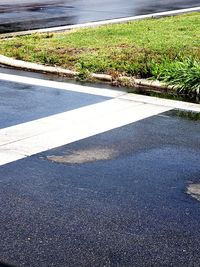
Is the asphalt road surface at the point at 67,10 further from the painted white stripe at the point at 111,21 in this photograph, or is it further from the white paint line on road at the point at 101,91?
the white paint line on road at the point at 101,91

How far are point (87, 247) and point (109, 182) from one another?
4.51 feet

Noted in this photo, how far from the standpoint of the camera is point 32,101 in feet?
30.2

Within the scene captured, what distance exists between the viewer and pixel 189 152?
699cm

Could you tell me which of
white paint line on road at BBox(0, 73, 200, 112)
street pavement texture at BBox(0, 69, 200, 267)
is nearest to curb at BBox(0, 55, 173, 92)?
white paint line on road at BBox(0, 73, 200, 112)

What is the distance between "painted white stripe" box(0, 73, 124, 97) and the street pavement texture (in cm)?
51

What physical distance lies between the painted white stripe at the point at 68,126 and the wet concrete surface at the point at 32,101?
0.70 feet

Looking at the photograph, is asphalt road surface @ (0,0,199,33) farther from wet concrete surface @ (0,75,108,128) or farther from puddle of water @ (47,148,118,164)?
puddle of water @ (47,148,118,164)

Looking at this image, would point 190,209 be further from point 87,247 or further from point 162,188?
point 87,247

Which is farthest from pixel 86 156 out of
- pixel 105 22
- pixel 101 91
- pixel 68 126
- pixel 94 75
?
pixel 105 22

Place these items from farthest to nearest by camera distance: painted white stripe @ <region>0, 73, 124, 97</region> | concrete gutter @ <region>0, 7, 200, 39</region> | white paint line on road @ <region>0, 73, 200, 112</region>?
concrete gutter @ <region>0, 7, 200, 39</region>, painted white stripe @ <region>0, 73, 124, 97</region>, white paint line on road @ <region>0, 73, 200, 112</region>

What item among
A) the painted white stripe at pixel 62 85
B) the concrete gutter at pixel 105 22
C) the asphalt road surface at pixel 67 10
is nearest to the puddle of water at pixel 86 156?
the painted white stripe at pixel 62 85

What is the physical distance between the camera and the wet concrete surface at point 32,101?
838 cm

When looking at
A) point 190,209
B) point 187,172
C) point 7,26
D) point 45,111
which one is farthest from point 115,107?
point 7,26

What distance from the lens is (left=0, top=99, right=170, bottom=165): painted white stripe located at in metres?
7.05
